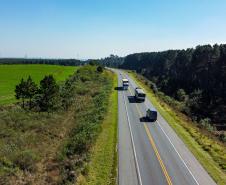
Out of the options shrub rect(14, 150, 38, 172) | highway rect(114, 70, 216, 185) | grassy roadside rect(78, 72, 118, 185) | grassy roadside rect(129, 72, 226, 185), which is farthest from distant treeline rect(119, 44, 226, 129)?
shrub rect(14, 150, 38, 172)

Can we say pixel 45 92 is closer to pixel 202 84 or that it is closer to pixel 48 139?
pixel 48 139

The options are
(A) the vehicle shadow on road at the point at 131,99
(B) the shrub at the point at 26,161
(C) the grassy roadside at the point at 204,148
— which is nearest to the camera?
(C) the grassy roadside at the point at 204,148

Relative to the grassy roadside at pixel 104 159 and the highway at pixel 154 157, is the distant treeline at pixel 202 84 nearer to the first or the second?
the highway at pixel 154 157

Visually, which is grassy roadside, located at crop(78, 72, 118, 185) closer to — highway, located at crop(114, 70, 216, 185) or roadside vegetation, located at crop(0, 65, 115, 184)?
roadside vegetation, located at crop(0, 65, 115, 184)

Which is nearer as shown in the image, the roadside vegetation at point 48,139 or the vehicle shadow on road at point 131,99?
the roadside vegetation at point 48,139

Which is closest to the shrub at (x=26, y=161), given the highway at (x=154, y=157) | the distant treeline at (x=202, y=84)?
the highway at (x=154, y=157)
